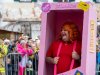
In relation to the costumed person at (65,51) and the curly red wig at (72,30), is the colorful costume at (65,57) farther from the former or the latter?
the curly red wig at (72,30)

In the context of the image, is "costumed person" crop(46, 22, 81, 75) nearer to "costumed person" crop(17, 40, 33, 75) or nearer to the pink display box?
the pink display box

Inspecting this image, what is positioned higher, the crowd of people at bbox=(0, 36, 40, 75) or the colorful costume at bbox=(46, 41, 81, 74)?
the colorful costume at bbox=(46, 41, 81, 74)

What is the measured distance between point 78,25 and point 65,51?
1.95ft

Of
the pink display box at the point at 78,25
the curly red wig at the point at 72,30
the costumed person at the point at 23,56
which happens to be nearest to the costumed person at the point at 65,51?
the curly red wig at the point at 72,30

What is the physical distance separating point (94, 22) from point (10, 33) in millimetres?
21220

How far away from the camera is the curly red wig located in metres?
7.89

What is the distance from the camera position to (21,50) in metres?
13.3

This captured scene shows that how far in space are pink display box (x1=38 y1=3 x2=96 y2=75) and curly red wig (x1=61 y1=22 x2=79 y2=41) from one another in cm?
9

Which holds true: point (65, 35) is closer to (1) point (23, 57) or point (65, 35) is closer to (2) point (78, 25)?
(2) point (78, 25)

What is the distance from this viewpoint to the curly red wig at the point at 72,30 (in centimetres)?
789

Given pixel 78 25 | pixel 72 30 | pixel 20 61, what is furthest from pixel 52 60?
pixel 20 61

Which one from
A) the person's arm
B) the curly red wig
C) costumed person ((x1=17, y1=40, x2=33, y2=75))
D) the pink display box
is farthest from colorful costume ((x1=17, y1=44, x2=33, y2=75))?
the person's arm

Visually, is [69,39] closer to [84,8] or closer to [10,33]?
[84,8]

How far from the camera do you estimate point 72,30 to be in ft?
26.0
